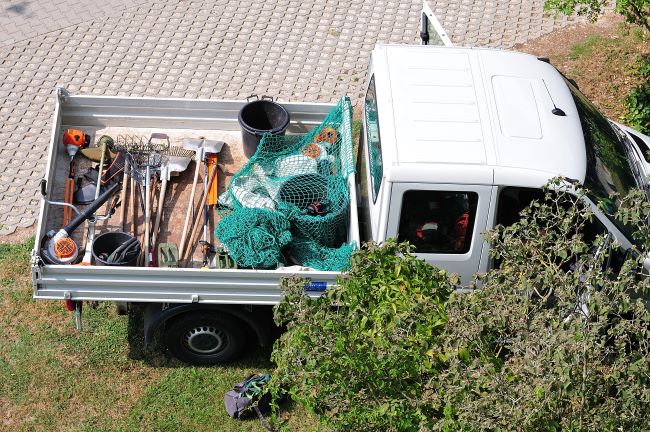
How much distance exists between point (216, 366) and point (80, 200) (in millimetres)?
1932

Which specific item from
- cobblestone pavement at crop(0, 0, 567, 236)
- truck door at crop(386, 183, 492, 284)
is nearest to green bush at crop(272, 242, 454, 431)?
truck door at crop(386, 183, 492, 284)

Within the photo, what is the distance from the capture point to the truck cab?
6.26 metres

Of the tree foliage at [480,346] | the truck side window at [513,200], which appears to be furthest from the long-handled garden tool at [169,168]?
the truck side window at [513,200]

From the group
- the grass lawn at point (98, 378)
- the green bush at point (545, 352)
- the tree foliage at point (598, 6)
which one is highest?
the tree foliage at point (598, 6)

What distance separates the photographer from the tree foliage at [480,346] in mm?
4281

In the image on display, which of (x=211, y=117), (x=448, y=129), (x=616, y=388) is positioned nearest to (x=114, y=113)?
(x=211, y=117)

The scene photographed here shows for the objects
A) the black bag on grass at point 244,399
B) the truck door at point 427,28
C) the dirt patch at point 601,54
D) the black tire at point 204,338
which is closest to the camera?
the black tire at point 204,338

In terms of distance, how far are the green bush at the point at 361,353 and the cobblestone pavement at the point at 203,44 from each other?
587 cm

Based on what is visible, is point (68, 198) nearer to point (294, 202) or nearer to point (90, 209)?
point (90, 209)

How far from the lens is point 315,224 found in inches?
278

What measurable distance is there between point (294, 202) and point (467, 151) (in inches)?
67.8

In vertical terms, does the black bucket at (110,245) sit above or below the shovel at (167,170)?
below

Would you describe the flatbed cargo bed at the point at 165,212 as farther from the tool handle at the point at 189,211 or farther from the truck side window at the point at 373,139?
the truck side window at the point at 373,139

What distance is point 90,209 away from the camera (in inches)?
284
